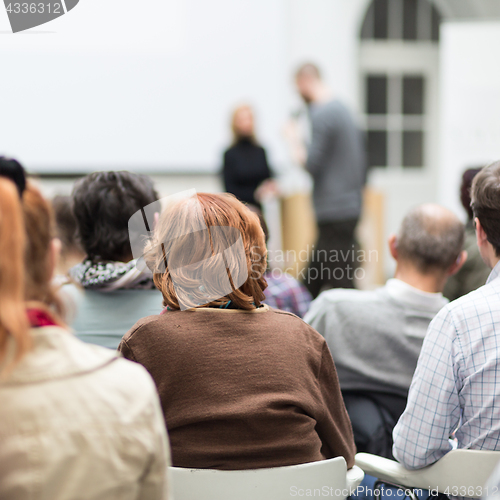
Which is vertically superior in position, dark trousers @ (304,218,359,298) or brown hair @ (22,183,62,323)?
brown hair @ (22,183,62,323)

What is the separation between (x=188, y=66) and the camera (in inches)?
184

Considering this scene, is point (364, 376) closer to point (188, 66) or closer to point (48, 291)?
point (48, 291)

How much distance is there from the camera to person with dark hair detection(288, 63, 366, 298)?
11.2ft

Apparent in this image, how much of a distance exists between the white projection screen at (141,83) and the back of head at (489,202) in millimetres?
3737

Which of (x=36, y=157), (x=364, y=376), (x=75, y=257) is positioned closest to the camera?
(x=364, y=376)

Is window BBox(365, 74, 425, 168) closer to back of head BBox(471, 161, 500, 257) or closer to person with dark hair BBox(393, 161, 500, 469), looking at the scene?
back of head BBox(471, 161, 500, 257)

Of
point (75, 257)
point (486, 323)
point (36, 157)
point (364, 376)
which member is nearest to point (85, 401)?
point (486, 323)

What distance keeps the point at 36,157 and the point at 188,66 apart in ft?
4.83

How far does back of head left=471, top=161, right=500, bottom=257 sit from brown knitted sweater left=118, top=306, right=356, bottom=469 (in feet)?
1.58

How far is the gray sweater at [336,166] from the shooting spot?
3.41 m

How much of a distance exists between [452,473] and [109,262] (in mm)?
990

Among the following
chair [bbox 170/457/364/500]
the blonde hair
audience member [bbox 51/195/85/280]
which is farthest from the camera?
the blonde hair

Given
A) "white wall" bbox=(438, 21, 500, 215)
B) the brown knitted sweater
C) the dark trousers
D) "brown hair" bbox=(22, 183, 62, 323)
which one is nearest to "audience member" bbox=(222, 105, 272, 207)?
the dark trousers

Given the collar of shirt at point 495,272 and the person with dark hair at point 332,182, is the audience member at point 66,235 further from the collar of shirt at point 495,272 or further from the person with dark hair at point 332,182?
the person with dark hair at point 332,182
